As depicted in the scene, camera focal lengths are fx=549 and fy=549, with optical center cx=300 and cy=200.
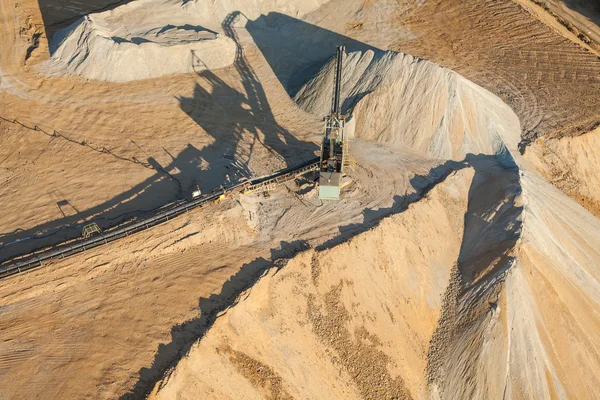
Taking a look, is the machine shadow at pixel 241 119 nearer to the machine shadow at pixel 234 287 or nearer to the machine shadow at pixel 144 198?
the machine shadow at pixel 144 198

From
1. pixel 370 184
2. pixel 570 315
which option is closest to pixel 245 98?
pixel 370 184

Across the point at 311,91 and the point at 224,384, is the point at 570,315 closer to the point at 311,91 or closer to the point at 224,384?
the point at 224,384

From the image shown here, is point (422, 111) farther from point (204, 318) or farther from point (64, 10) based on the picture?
point (64, 10)

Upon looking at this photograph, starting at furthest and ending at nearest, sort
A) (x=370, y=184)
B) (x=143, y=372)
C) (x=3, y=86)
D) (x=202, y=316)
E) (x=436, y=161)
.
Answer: (x=3, y=86) → (x=436, y=161) → (x=370, y=184) → (x=202, y=316) → (x=143, y=372)

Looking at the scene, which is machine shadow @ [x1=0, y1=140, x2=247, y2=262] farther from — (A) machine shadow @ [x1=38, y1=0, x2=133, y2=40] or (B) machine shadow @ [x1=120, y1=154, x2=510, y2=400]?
(A) machine shadow @ [x1=38, y1=0, x2=133, y2=40]

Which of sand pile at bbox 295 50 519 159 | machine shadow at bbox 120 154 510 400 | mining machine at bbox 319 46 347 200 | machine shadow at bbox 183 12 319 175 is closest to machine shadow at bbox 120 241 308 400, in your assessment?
machine shadow at bbox 120 154 510 400

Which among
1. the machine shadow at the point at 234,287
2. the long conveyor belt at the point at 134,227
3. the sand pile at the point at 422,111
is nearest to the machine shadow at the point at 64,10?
the long conveyor belt at the point at 134,227

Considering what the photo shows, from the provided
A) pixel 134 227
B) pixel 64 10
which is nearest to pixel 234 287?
pixel 134 227
